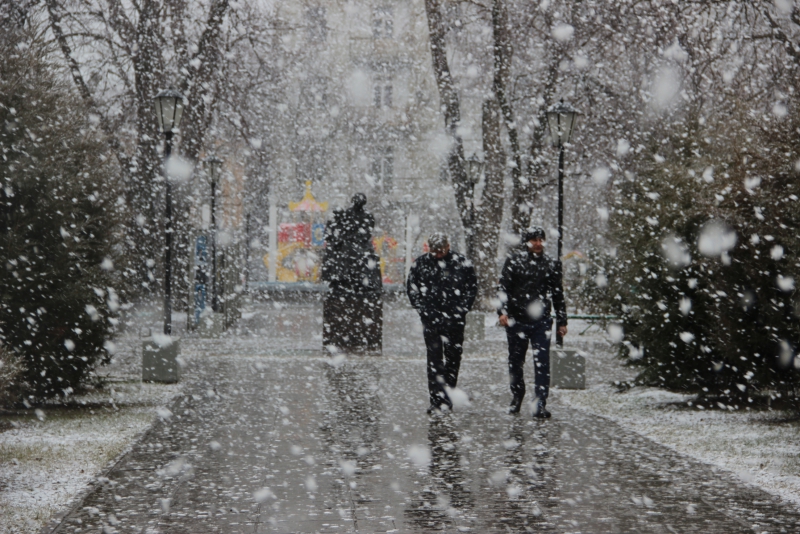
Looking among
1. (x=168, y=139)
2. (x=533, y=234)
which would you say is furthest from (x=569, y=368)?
(x=168, y=139)

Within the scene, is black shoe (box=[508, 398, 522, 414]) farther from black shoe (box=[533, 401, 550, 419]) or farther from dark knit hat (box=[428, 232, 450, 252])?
dark knit hat (box=[428, 232, 450, 252])

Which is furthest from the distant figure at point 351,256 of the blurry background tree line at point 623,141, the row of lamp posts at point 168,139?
the blurry background tree line at point 623,141

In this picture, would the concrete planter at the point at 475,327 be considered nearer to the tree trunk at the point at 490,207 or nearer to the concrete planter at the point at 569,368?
the tree trunk at the point at 490,207

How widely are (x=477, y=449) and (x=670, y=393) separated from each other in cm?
515

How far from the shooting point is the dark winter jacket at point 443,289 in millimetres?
10945

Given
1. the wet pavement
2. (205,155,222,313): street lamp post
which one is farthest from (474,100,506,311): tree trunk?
the wet pavement

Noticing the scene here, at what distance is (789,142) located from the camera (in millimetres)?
9328

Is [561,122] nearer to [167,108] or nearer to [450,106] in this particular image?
[167,108]

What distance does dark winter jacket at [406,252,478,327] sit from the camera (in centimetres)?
1095

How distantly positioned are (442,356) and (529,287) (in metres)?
1.30

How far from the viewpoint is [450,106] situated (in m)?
28.3

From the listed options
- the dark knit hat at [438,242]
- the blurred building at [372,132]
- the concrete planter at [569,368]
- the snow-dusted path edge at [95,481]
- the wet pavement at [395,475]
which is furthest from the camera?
the blurred building at [372,132]

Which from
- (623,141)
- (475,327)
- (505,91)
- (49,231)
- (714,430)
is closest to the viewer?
(714,430)

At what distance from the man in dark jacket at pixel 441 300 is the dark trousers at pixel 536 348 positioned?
1.88 feet
